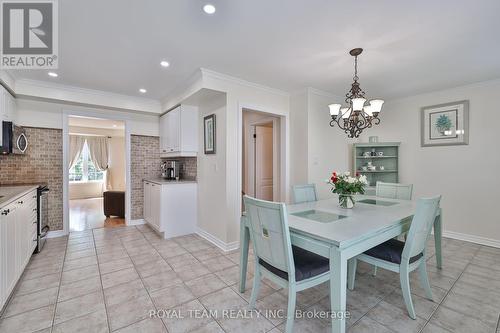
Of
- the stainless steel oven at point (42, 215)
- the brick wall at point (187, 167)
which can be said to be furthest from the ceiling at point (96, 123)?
the stainless steel oven at point (42, 215)

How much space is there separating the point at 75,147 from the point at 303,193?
7879 mm

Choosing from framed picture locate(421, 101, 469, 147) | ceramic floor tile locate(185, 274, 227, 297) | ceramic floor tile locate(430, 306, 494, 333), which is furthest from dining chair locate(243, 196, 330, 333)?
framed picture locate(421, 101, 469, 147)

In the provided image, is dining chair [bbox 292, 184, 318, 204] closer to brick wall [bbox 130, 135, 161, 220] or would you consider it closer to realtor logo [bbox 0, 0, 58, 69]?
realtor logo [bbox 0, 0, 58, 69]

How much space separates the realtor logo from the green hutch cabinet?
4.47 m

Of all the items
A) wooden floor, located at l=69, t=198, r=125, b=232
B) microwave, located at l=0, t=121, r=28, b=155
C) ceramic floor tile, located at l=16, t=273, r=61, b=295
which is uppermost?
microwave, located at l=0, t=121, r=28, b=155

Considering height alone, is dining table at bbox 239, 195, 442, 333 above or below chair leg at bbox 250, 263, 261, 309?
above

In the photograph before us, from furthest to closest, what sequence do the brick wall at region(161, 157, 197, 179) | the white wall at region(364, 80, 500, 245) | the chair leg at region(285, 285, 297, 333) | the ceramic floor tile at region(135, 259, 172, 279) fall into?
the brick wall at region(161, 157, 197, 179) < the white wall at region(364, 80, 500, 245) < the ceramic floor tile at region(135, 259, 172, 279) < the chair leg at region(285, 285, 297, 333)

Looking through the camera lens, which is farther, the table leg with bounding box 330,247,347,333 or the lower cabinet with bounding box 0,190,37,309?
the lower cabinet with bounding box 0,190,37,309

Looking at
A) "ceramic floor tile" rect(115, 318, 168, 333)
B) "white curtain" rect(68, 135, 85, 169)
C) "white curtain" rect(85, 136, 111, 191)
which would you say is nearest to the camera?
"ceramic floor tile" rect(115, 318, 168, 333)

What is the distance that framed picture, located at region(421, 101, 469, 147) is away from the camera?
3.49 metres

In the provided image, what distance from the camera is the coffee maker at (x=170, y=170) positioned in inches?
172

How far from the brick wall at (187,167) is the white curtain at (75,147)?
4.62 metres

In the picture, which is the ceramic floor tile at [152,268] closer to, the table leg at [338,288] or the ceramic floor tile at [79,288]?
the ceramic floor tile at [79,288]

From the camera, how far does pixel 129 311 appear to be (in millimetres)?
1866
